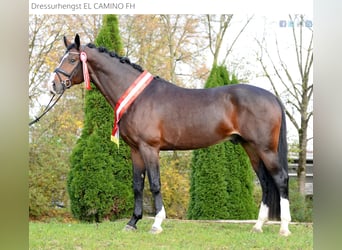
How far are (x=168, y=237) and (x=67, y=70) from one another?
1.42 metres

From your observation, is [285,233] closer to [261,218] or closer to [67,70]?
[261,218]

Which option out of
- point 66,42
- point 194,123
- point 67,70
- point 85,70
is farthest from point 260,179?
point 66,42

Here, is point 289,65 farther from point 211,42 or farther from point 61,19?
point 61,19

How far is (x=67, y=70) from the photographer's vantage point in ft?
12.8

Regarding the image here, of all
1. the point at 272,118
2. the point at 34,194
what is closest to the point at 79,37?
the point at 34,194

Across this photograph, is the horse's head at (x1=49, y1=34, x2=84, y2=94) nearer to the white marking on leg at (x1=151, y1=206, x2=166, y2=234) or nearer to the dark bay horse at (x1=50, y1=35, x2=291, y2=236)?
the dark bay horse at (x1=50, y1=35, x2=291, y2=236)

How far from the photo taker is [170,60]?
4027mm

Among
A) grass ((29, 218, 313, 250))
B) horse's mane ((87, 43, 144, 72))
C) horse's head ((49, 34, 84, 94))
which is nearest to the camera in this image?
grass ((29, 218, 313, 250))

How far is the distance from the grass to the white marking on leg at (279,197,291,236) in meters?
0.04

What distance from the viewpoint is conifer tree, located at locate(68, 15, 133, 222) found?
159 inches

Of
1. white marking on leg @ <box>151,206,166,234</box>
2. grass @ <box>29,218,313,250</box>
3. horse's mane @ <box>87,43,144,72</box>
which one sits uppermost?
horse's mane @ <box>87,43,144,72</box>

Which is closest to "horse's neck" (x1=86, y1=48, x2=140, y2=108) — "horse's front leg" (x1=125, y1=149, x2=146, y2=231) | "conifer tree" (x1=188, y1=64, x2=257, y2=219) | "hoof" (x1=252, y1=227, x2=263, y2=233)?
"horse's front leg" (x1=125, y1=149, x2=146, y2=231)

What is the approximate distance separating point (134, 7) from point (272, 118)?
1.29m

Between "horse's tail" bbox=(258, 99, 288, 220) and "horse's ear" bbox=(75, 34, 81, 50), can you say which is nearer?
"horse's ear" bbox=(75, 34, 81, 50)
